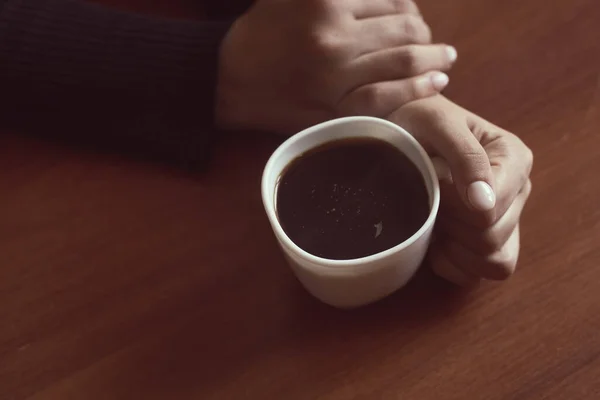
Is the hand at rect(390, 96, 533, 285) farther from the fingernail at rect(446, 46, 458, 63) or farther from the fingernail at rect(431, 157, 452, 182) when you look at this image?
the fingernail at rect(446, 46, 458, 63)

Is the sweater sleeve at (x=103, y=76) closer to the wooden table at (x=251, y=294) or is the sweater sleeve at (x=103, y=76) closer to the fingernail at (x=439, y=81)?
the wooden table at (x=251, y=294)

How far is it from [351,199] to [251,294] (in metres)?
0.14

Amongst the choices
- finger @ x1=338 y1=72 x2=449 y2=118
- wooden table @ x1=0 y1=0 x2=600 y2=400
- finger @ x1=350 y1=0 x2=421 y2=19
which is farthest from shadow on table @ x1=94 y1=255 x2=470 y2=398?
finger @ x1=350 y1=0 x2=421 y2=19

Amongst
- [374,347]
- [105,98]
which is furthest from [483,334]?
[105,98]

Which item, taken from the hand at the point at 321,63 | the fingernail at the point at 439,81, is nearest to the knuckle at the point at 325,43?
the hand at the point at 321,63

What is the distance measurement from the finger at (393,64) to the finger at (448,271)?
0.20 metres

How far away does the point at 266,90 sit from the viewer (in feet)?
2.43

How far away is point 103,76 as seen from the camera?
74cm

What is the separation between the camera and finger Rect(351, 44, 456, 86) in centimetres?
71

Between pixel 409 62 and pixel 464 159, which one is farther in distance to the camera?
pixel 409 62

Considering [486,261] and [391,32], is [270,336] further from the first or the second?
[391,32]

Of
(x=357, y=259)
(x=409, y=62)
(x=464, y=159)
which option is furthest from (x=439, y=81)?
(x=357, y=259)

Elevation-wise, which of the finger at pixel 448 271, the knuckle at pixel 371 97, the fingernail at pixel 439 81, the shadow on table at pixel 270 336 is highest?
the fingernail at pixel 439 81

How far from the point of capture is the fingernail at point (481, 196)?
570 millimetres
